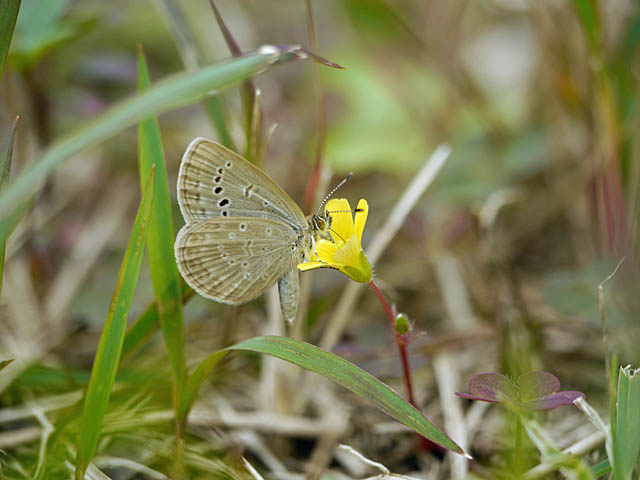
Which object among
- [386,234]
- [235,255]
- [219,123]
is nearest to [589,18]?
[386,234]

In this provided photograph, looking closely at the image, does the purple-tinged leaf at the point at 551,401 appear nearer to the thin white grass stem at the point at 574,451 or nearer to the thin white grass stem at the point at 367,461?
the thin white grass stem at the point at 574,451

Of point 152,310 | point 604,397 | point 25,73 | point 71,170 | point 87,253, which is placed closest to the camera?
point 152,310

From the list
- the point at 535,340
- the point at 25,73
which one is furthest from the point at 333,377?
the point at 25,73

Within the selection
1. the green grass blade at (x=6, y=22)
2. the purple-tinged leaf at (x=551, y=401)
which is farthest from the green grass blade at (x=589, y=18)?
the green grass blade at (x=6, y=22)

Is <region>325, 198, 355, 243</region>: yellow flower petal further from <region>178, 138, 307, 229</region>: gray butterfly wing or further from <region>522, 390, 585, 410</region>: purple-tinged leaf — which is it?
<region>522, 390, 585, 410</region>: purple-tinged leaf

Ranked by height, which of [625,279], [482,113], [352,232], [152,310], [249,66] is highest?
[249,66]

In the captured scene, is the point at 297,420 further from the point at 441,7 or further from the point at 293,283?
the point at 441,7

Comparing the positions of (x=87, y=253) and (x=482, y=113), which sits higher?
(x=482, y=113)
